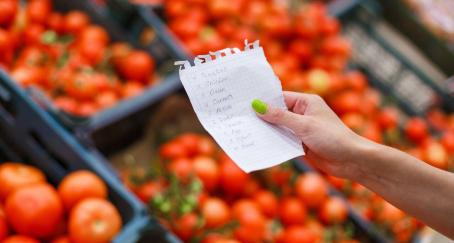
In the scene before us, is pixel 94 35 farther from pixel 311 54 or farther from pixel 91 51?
pixel 311 54

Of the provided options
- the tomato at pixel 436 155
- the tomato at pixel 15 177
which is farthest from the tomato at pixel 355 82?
the tomato at pixel 15 177

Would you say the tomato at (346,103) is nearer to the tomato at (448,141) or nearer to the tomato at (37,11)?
the tomato at (448,141)

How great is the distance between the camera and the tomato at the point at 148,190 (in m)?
1.70

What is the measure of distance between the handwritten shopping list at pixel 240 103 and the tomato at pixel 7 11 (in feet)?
4.31

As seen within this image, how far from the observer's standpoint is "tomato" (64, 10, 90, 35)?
228 centimetres

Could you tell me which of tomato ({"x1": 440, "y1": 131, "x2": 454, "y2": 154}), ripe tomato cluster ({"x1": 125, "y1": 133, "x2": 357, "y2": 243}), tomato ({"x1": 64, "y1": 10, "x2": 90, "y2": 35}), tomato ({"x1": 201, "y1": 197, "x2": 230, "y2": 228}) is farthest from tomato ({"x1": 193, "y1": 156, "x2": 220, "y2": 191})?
tomato ({"x1": 440, "y1": 131, "x2": 454, "y2": 154})

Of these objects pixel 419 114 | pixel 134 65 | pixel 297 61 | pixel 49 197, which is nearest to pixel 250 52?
pixel 49 197

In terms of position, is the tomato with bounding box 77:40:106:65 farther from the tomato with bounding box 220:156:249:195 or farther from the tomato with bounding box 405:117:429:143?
the tomato with bounding box 405:117:429:143

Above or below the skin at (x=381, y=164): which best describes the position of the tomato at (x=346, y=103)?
above

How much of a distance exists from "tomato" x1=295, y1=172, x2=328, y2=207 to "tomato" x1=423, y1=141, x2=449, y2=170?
0.87 m

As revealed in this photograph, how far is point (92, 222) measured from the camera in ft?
4.56

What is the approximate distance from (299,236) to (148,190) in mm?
576


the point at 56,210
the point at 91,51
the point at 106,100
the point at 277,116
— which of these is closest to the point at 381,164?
the point at 277,116

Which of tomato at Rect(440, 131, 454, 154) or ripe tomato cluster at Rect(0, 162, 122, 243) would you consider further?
tomato at Rect(440, 131, 454, 154)
